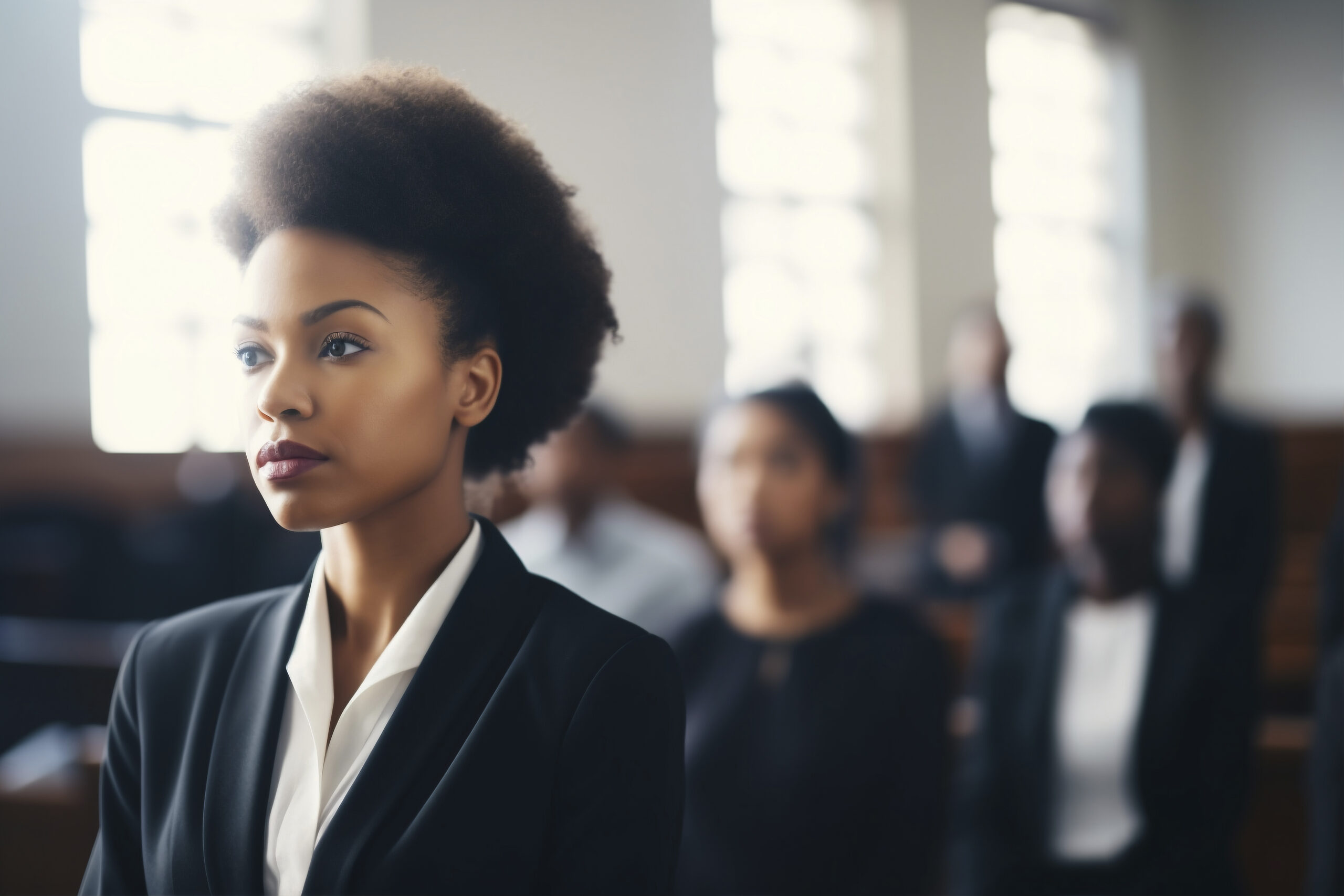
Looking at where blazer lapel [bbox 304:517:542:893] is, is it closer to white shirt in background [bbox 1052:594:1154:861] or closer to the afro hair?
the afro hair

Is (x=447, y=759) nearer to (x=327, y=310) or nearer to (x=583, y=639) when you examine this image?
(x=583, y=639)

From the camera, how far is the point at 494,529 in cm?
56

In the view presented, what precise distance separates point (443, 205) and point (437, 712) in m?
0.23

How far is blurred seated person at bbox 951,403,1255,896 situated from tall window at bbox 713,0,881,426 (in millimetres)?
712

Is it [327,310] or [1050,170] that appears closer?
[327,310]

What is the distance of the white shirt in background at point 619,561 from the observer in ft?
6.32

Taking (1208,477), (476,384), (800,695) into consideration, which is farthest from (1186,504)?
(476,384)

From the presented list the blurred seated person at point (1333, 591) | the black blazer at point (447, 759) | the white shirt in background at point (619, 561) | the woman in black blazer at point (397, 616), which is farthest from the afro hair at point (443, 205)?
the white shirt in background at point (619, 561)

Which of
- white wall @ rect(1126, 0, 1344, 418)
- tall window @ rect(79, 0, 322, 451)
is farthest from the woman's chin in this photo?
white wall @ rect(1126, 0, 1344, 418)

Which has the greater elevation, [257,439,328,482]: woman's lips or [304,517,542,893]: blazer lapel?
[257,439,328,482]: woman's lips

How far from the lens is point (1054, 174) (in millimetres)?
1087

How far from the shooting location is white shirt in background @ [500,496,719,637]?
75.9 inches

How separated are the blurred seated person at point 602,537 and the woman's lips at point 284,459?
4.47 feet

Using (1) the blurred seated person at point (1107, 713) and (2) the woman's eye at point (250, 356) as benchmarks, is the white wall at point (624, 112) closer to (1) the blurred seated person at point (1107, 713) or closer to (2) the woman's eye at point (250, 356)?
(2) the woman's eye at point (250, 356)
